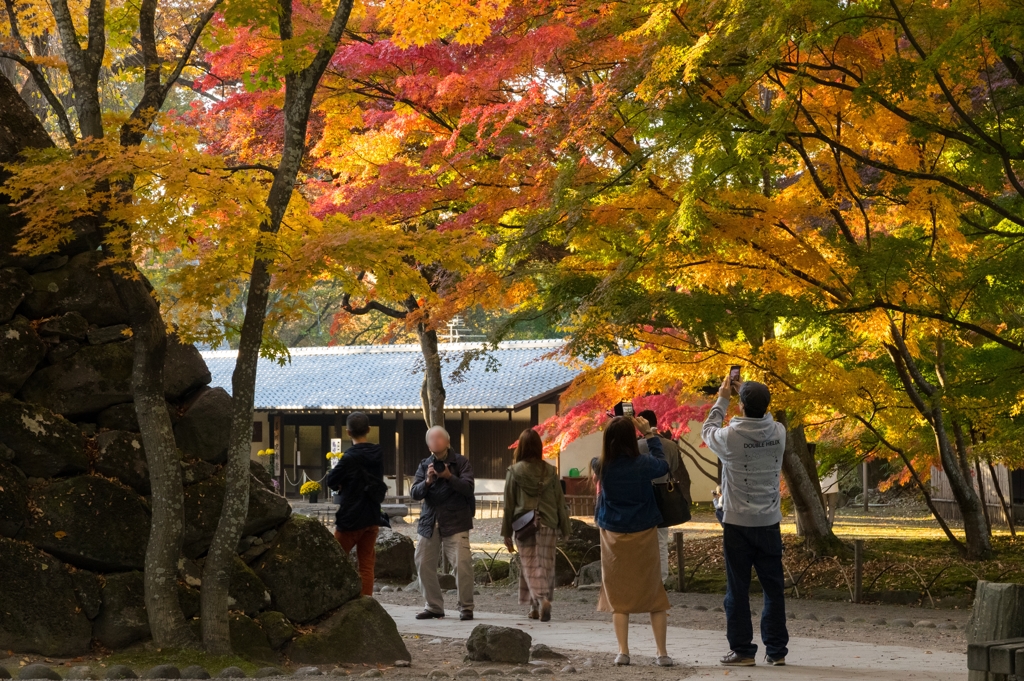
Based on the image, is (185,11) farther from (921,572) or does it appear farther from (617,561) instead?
(921,572)

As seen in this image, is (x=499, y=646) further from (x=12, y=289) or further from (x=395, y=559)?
(x=395, y=559)

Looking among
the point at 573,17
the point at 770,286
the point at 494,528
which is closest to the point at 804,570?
the point at 770,286

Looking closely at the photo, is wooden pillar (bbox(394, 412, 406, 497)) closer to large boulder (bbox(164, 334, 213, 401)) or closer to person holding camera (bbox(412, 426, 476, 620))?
person holding camera (bbox(412, 426, 476, 620))

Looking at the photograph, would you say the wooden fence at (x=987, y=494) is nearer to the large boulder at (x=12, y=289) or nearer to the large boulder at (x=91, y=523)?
the large boulder at (x=91, y=523)

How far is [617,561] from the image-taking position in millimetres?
6699

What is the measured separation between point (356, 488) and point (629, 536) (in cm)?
286

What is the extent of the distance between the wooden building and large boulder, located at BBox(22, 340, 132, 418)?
1743 centimetres

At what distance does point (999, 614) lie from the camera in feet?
15.0

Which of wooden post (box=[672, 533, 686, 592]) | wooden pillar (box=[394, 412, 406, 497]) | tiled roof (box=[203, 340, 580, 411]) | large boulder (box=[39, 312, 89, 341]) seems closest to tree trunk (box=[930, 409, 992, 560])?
wooden post (box=[672, 533, 686, 592])

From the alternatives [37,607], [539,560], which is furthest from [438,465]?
[37,607]

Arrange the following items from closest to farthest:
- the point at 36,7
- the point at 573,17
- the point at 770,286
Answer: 1. the point at 36,7
2. the point at 770,286
3. the point at 573,17

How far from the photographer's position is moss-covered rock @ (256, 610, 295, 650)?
712 cm

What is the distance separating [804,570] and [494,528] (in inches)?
468

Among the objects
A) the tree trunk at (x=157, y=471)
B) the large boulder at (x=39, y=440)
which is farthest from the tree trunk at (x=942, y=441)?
the large boulder at (x=39, y=440)
